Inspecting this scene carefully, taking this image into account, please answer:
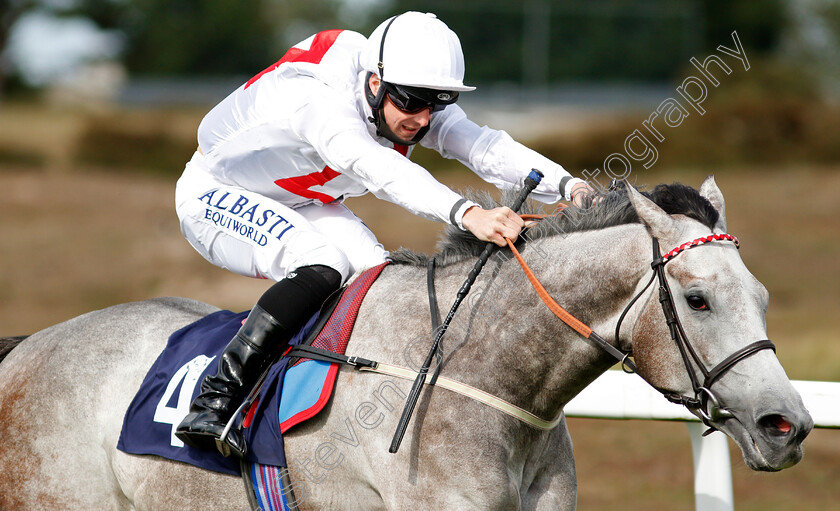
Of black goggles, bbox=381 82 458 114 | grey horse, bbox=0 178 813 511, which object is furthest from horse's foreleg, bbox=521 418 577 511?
black goggles, bbox=381 82 458 114

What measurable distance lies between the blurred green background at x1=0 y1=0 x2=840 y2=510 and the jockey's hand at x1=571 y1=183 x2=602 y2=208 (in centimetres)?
24

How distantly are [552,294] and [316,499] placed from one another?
3.58ft

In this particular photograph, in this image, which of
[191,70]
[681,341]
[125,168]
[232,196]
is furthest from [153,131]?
[681,341]

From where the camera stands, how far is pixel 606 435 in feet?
27.6

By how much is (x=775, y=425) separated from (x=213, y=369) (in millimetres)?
1971

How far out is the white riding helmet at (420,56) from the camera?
3.16m

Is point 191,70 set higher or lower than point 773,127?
higher

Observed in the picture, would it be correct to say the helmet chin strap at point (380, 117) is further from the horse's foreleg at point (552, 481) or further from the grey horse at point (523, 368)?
the horse's foreleg at point (552, 481)

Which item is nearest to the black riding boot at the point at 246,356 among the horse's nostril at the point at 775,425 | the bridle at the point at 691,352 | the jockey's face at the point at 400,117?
the jockey's face at the point at 400,117

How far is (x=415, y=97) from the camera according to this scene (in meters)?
3.24

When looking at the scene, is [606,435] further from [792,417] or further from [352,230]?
[792,417]

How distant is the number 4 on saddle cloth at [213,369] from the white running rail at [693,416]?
158cm

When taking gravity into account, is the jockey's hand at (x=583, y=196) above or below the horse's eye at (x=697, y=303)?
above

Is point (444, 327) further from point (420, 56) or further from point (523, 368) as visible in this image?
point (420, 56)
